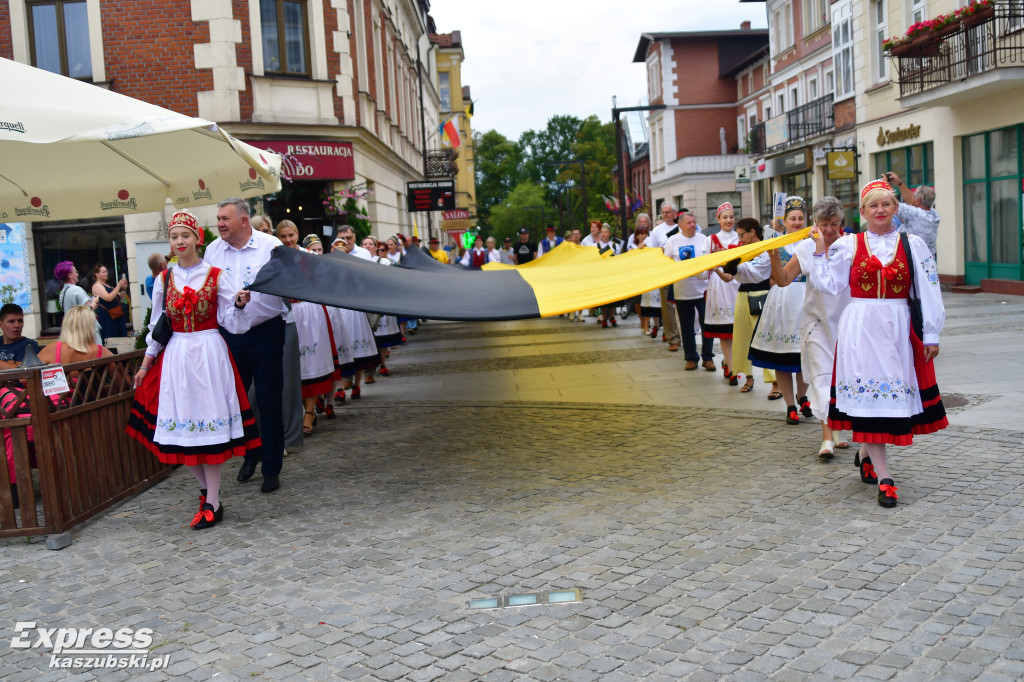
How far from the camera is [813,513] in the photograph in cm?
570

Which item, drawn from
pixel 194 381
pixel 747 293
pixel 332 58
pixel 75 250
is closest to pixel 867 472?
pixel 747 293

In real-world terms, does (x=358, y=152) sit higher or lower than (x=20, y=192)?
higher

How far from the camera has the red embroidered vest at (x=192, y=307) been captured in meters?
6.18

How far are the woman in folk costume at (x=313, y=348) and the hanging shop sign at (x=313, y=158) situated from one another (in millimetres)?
10293

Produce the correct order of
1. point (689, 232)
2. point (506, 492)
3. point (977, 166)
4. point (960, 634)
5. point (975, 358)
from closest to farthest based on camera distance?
1. point (960, 634)
2. point (506, 492)
3. point (975, 358)
4. point (689, 232)
5. point (977, 166)

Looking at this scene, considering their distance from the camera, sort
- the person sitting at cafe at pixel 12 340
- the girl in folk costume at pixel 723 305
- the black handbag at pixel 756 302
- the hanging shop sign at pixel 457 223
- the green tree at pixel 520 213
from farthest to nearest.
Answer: the green tree at pixel 520 213 → the hanging shop sign at pixel 457 223 → the girl in folk costume at pixel 723 305 → the black handbag at pixel 756 302 → the person sitting at cafe at pixel 12 340

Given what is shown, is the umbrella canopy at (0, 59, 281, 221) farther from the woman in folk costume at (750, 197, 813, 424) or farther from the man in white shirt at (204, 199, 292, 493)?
the woman in folk costume at (750, 197, 813, 424)

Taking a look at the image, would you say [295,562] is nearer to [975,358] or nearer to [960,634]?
[960,634]

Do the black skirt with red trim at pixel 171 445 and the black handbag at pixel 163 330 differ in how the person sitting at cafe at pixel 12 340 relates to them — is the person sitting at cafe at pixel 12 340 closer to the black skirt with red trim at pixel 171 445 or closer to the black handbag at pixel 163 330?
the black skirt with red trim at pixel 171 445

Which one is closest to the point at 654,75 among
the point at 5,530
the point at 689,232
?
the point at 689,232

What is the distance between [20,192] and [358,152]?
12.7 meters

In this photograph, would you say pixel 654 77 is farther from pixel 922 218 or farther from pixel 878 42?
pixel 922 218

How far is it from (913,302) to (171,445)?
483 centimetres

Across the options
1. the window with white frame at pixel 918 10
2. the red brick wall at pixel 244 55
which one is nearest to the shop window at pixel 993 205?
the window with white frame at pixel 918 10
